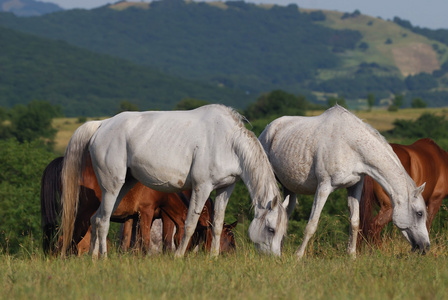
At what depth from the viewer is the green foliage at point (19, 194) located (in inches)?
833

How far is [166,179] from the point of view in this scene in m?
8.07

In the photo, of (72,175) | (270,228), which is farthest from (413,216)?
(72,175)

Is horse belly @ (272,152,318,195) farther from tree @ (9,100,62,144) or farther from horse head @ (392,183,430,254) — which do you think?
tree @ (9,100,62,144)

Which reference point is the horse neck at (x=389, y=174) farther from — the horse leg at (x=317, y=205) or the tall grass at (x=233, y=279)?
the tall grass at (x=233, y=279)

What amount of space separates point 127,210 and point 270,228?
255cm

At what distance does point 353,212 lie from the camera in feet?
27.9

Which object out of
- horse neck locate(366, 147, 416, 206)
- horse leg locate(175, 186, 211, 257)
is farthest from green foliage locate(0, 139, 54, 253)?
horse neck locate(366, 147, 416, 206)

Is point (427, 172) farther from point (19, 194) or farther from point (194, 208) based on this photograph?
point (19, 194)

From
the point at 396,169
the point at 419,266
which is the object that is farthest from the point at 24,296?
the point at 396,169

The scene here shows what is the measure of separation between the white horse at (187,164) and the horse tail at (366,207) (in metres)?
2.05

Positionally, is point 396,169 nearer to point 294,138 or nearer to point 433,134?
point 294,138

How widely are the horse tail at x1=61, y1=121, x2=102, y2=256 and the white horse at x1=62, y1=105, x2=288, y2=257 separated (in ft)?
0.04

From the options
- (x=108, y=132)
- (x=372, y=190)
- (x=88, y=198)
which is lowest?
(x=88, y=198)

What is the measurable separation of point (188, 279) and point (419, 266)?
244 cm
